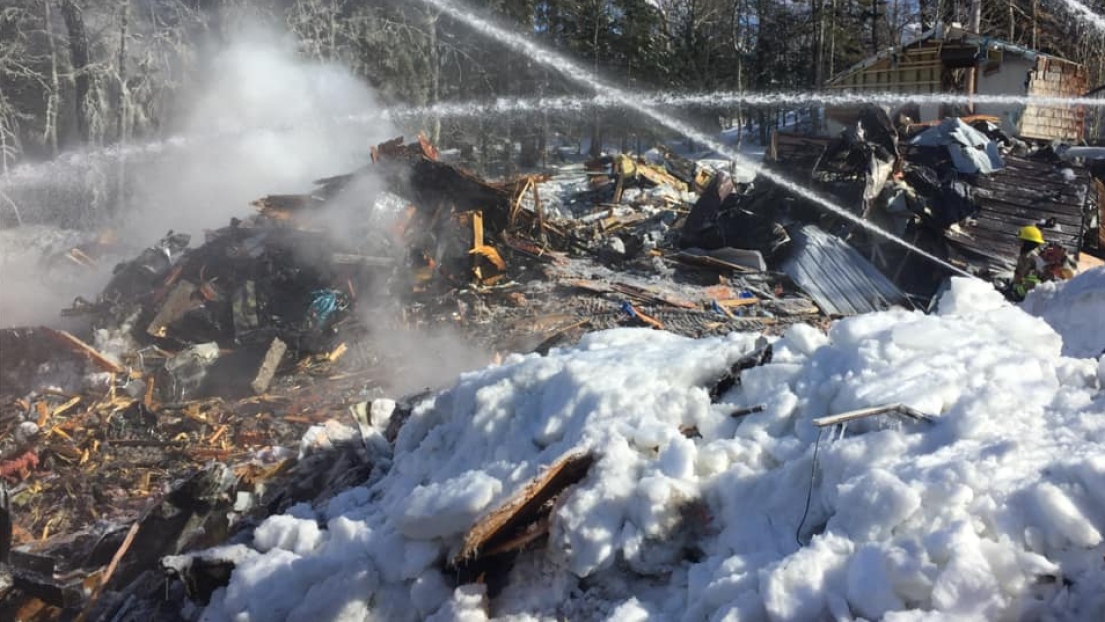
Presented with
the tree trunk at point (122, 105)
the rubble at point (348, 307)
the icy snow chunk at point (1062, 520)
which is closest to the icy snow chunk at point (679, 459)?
the rubble at point (348, 307)

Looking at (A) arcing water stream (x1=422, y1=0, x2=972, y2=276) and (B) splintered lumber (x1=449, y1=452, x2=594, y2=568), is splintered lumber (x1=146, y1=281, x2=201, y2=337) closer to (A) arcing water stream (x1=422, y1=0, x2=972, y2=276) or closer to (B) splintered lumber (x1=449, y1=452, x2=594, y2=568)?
(B) splintered lumber (x1=449, y1=452, x2=594, y2=568)

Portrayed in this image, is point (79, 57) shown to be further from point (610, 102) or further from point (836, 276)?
point (836, 276)

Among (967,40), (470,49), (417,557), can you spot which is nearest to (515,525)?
(417,557)

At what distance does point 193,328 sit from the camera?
10.1m

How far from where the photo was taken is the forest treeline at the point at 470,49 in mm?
20750

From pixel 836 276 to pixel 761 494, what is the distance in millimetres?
8771

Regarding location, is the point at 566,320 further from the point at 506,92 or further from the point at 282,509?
the point at 506,92

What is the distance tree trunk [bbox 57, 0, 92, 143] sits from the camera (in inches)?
774

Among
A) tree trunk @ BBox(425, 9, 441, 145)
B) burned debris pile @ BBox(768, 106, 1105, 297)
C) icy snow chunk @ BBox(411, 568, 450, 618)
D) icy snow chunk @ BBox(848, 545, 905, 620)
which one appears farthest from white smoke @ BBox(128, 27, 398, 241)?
icy snow chunk @ BBox(848, 545, 905, 620)

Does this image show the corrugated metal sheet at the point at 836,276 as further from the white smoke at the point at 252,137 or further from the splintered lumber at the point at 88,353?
the white smoke at the point at 252,137

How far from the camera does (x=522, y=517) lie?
11.2 ft

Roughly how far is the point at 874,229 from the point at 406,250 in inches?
301

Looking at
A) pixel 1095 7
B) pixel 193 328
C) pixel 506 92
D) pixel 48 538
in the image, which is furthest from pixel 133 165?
pixel 1095 7

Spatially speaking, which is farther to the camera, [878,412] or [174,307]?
[174,307]
